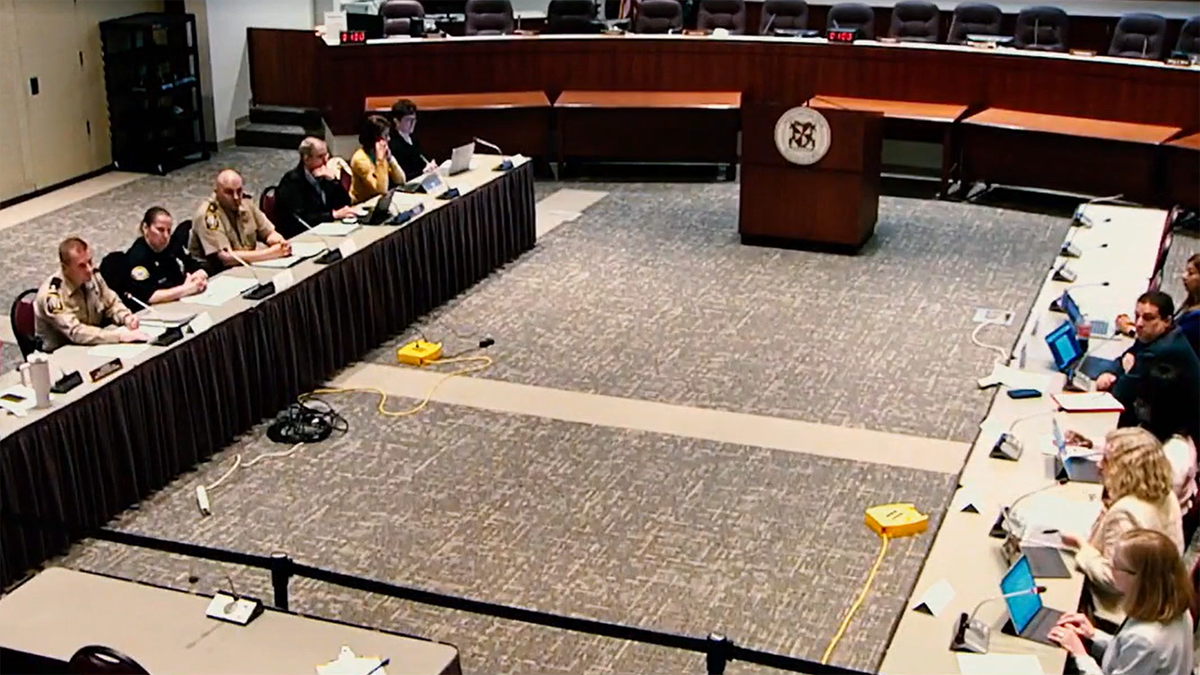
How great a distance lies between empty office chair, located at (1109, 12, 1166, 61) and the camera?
470 inches

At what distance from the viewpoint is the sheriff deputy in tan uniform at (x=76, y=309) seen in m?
6.38

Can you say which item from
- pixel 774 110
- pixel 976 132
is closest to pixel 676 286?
pixel 774 110

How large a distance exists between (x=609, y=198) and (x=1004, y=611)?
7.99 metres

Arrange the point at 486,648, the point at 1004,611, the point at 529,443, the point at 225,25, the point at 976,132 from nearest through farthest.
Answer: the point at 1004,611 < the point at 486,648 < the point at 529,443 < the point at 976,132 < the point at 225,25

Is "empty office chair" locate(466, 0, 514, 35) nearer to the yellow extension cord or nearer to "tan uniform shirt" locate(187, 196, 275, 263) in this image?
"tan uniform shirt" locate(187, 196, 275, 263)

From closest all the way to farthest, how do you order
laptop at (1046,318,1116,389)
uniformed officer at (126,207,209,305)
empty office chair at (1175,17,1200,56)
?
laptop at (1046,318,1116,389)
uniformed officer at (126,207,209,305)
empty office chair at (1175,17,1200,56)

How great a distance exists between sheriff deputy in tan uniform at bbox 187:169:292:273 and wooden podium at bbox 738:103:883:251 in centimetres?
371

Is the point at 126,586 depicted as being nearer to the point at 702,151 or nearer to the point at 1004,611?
the point at 1004,611

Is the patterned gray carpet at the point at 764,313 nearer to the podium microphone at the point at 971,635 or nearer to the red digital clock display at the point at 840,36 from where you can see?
the red digital clock display at the point at 840,36

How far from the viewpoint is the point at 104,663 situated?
3.61 meters

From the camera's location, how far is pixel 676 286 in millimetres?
9445

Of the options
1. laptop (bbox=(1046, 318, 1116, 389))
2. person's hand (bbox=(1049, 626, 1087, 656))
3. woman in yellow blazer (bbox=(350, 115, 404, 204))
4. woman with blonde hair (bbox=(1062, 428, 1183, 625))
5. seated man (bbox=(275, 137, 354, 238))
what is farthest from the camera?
woman in yellow blazer (bbox=(350, 115, 404, 204))

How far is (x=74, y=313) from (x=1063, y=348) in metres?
4.51

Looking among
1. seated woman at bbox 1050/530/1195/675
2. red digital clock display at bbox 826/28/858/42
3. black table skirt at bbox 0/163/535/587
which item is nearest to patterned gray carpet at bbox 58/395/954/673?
black table skirt at bbox 0/163/535/587
